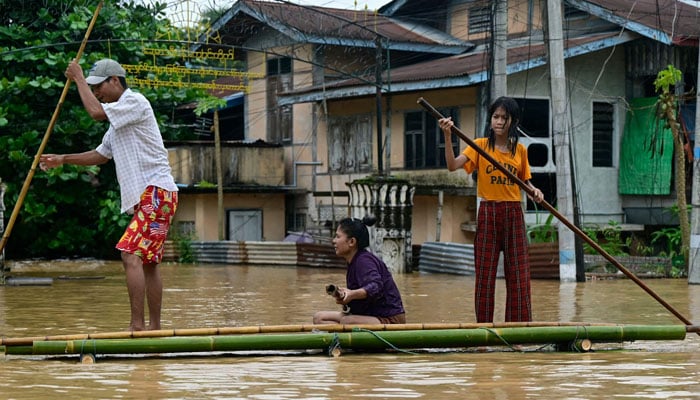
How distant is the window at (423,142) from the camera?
24922 millimetres

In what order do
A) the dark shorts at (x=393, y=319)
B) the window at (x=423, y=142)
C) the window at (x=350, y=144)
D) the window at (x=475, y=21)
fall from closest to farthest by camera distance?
the dark shorts at (x=393, y=319) < the window at (x=423, y=142) < the window at (x=475, y=21) < the window at (x=350, y=144)

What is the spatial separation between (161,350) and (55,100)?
1720cm

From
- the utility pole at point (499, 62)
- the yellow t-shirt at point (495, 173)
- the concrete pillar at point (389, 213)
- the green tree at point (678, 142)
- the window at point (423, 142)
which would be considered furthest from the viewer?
the window at point (423, 142)

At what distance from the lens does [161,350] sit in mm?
6859

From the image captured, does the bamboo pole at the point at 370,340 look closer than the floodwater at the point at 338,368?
No

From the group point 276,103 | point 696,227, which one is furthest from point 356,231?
point 276,103

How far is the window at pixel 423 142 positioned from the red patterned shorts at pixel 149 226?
1689cm

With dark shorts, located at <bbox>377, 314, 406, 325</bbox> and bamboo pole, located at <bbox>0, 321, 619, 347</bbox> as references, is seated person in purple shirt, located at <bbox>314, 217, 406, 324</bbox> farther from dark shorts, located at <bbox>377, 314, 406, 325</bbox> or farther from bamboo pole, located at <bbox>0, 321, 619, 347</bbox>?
bamboo pole, located at <bbox>0, 321, 619, 347</bbox>

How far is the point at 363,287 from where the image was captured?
7961 mm

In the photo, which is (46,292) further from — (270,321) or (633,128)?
(633,128)

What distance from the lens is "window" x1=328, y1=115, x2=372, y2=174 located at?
87.8 ft

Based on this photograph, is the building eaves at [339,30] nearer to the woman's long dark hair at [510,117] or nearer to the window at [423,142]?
the window at [423,142]

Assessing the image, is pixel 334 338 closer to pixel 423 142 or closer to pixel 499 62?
pixel 499 62

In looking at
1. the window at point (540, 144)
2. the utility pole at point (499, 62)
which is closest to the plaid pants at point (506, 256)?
the utility pole at point (499, 62)
